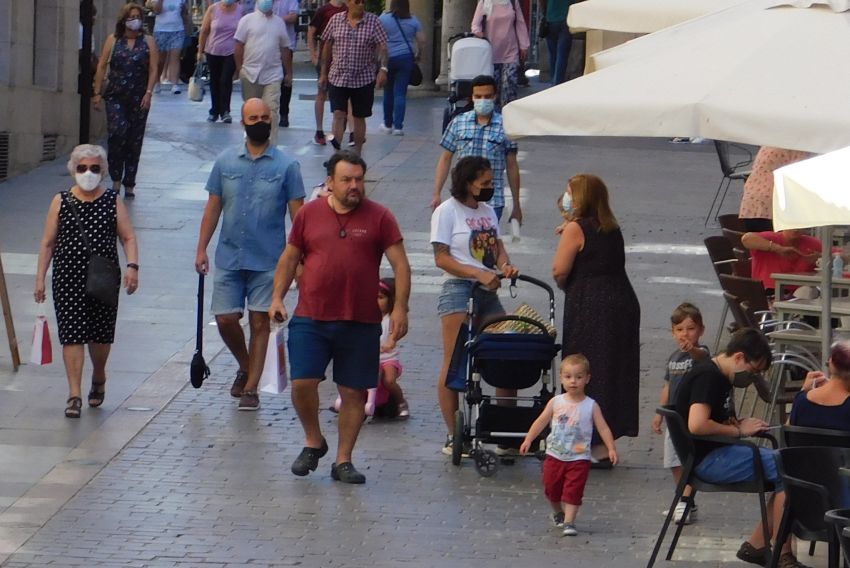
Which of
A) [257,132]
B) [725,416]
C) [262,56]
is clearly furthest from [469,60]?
[725,416]

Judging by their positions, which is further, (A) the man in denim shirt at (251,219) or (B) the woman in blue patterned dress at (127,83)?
(B) the woman in blue patterned dress at (127,83)

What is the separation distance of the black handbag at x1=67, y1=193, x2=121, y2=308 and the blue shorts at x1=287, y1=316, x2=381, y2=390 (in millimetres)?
1664

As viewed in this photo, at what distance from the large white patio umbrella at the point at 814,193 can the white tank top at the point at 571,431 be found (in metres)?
1.65

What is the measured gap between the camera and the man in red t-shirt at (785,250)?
37.0 ft

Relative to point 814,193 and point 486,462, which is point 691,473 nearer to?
point 814,193

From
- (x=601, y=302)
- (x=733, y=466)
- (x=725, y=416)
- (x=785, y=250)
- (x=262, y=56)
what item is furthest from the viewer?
(x=262, y=56)

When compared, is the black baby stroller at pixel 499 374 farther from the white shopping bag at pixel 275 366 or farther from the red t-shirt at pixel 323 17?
the red t-shirt at pixel 323 17

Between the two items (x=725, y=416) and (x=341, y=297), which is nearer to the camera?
(x=725, y=416)

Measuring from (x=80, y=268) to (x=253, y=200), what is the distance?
114 cm

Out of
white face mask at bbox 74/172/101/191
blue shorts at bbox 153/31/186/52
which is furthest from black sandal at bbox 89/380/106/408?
blue shorts at bbox 153/31/186/52

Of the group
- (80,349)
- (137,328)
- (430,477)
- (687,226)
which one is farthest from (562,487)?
(687,226)

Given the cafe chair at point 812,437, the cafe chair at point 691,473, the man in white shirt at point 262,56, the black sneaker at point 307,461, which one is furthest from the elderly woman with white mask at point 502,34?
the cafe chair at point 812,437

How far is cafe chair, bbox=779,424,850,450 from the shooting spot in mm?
7547

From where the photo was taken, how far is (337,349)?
9.26 meters
